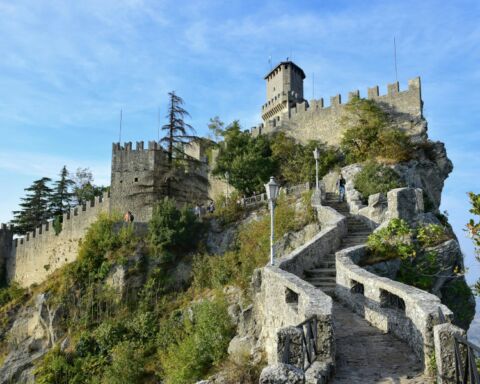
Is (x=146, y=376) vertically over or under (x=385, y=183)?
under

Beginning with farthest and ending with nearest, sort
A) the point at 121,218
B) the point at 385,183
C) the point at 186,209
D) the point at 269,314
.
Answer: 1. the point at 121,218
2. the point at 186,209
3. the point at 385,183
4. the point at 269,314

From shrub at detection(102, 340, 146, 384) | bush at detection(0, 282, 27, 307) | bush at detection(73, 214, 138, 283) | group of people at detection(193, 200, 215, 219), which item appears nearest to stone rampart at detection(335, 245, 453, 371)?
shrub at detection(102, 340, 146, 384)

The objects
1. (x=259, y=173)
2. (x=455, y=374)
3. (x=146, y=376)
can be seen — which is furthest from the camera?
(x=259, y=173)

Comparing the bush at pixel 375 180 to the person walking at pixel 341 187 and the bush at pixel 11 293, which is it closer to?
the person walking at pixel 341 187

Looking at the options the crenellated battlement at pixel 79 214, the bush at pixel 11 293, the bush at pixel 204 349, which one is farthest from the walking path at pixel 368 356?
the bush at pixel 11 293

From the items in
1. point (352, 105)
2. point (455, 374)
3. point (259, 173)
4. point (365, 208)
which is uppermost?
point (352, 105)

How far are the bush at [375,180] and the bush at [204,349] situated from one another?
925 cm

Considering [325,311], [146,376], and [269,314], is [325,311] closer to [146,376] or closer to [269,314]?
[269,314]

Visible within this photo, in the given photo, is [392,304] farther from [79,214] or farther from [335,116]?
[79,214]

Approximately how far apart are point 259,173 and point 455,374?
23747 mm

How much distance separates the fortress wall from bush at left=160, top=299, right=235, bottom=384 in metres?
15.0

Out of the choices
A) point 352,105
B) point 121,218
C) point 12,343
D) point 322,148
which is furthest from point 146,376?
point 352,105

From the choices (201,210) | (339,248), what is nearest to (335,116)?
(201,210)

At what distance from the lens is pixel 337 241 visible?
48.7ft
